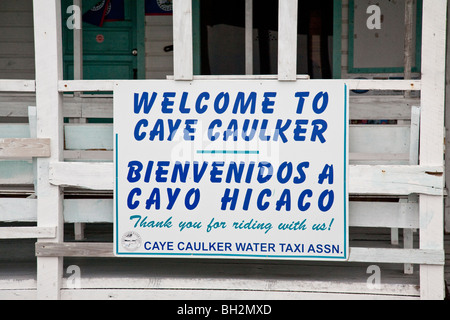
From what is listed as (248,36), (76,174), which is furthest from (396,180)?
(248,36)

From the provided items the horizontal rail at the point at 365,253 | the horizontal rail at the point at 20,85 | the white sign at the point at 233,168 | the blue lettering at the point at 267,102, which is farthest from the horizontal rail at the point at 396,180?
the horizontal rail at the point at 20,85

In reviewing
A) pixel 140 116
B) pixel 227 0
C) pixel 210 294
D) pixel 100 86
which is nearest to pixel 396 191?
pixel 210 294

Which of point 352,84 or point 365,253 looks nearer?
point 352,84

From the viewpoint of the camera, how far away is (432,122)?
12.0ft

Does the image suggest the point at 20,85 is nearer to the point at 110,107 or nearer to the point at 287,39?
the point at 110,107

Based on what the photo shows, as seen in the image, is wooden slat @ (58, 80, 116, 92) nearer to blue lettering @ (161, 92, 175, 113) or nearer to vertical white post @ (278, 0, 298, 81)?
blue lettering @ (161, 92, 175, 113)

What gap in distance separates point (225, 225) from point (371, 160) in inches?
50.4

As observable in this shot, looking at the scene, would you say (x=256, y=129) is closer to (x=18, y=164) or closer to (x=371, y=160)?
(x=371, y=160)

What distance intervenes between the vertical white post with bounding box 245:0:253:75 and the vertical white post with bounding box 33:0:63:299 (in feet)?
9.47

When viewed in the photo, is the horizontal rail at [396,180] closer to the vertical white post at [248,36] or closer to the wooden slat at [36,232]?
the wooden slat at [36,232]

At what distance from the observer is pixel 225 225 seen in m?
3.79

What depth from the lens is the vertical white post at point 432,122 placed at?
3.62 meters

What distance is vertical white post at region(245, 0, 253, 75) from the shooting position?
6453 millimetres

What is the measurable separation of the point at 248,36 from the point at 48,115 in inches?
128
